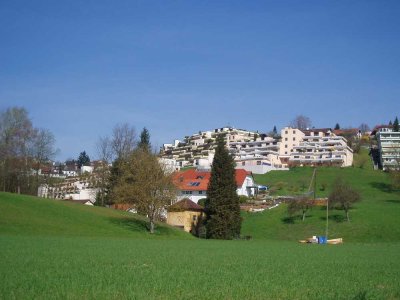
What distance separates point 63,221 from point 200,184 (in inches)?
1895

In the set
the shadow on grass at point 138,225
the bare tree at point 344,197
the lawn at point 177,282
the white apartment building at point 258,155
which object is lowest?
the shadow on grass at point 138,225

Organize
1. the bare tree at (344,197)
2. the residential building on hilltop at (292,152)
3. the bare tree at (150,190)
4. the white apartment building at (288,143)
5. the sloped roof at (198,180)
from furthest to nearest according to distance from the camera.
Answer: the white apartment building at (288,143), the residential building on hilltop at (292,152), the sloped roof at (198,180), the bare tree at (344,197), the bare tree at (150,190)

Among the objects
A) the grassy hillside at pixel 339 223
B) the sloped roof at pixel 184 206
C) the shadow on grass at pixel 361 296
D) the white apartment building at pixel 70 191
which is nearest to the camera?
the shadow on grass at pixel 361 296

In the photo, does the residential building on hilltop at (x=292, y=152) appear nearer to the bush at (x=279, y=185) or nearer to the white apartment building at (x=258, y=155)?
the white apartment building at (x=258, y=155)

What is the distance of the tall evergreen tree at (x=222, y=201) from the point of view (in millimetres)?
67688

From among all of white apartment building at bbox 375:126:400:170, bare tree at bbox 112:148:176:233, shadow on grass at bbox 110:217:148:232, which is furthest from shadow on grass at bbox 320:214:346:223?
white apartment building at bbox 375:126:400:170

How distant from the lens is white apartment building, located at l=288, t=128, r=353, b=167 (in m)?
162

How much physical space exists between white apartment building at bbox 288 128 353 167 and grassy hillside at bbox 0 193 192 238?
103m

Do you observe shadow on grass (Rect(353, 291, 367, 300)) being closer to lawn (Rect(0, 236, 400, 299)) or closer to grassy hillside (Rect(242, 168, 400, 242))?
lawn (Rect(0, 236, 400, 299))

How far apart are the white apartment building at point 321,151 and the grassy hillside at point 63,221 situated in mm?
103234

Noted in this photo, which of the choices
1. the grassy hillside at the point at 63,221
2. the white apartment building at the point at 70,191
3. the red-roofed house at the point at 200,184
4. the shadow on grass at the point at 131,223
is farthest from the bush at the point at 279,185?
the shadow on grass at the point at 131,223

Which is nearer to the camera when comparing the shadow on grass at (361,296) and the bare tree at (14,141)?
the shadow on grass at (361,296)

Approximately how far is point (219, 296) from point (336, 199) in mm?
65062

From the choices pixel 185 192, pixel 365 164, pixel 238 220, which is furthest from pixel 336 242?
pixel 365 164
